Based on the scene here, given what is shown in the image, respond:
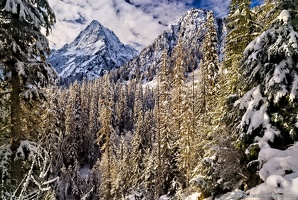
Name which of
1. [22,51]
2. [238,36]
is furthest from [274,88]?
[22,51]

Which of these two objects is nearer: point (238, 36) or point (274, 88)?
point (274, 88)

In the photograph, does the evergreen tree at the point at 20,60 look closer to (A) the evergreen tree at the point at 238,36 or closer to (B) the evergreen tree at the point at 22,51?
(B) the evergreen tree at the point at 22,51

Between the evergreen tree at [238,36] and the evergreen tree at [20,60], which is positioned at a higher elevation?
the evergreen tree at [238,36]

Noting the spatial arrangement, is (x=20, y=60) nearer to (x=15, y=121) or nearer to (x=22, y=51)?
(x=22, y=51)

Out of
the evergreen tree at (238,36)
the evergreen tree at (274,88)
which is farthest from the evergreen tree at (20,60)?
the evergreen tree at (238,36)

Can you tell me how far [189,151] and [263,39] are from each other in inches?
682

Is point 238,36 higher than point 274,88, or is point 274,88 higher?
point 238,36

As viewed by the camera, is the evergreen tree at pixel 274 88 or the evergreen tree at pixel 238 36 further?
the evergreen tree at pixel 238 36

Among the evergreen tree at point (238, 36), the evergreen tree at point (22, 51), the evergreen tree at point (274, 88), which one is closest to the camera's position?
the evergreen tree at point (22, 51)

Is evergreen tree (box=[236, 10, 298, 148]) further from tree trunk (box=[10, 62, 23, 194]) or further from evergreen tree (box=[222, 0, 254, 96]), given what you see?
tree trunk (box=[10, 62, 23, 194])

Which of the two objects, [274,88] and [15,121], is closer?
[15,121]

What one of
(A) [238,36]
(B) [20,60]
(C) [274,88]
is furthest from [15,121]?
(A) [238,36]

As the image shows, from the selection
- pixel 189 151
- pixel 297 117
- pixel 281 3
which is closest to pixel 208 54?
pixel 189 151

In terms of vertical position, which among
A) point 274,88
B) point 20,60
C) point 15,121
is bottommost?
point 15,121
